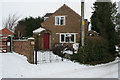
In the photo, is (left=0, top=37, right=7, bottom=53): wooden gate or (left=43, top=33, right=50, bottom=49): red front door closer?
(left=0, top=37, right=7, bottom=53): wooden gate

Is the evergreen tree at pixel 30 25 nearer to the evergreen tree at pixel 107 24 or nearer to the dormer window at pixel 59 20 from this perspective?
the dormer window at pixel 59 20

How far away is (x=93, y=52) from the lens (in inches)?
336

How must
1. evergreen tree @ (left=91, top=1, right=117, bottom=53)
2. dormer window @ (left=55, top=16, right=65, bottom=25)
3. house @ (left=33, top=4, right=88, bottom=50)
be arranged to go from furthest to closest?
dormer window @ (left=55, top=16, right=65, bottom=25) < house @ (left=33, top=4, right=88, bottom=50) < evergreen tree @ (left=91, top=1, right=117, bottom=53)

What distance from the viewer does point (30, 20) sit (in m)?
28.3

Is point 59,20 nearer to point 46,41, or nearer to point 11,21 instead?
point 46,41

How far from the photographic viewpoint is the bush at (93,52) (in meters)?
8.30

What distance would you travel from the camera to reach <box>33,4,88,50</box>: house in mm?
15078

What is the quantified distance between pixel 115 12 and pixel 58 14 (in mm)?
7088

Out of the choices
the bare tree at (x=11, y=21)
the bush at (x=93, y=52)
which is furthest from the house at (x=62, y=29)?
the bare tree at (x=11, y=21)

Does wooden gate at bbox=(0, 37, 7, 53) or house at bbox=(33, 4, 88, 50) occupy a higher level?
house at bbox=(33, 4, 88, 50)

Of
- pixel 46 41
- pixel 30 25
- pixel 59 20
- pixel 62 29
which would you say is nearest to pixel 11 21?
pixel 30 25

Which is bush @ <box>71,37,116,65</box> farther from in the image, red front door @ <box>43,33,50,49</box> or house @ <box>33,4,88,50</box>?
red front door @ <box>43,33,50,49</box>

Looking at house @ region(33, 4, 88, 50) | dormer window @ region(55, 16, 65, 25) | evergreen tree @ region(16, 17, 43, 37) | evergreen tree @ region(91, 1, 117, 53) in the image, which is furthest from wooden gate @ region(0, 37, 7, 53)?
evergreen tree @ region(16, 17, 43, 37)

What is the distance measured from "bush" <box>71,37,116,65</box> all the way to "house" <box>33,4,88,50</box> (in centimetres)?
590
